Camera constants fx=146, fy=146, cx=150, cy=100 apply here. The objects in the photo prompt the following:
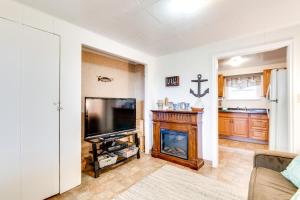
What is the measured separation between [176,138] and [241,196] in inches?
54.3

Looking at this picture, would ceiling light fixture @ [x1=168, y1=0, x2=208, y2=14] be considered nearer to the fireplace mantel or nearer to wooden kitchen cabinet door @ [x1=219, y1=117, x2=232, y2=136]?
the fireplace mantel

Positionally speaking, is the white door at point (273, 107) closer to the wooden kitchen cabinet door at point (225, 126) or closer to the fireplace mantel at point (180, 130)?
the fireplace mantel at point (180, 130)

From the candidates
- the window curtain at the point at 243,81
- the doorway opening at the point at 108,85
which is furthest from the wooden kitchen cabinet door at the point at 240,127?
the doorway opening at the point at 108,85

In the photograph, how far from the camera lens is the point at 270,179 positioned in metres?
1.33

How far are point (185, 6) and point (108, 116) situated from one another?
203 centimetres

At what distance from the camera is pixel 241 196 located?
1.82 metres

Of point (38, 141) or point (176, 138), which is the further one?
point (176, 138)

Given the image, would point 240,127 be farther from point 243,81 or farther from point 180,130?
point 180,130

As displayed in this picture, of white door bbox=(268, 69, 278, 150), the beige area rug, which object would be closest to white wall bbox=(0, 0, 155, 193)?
the beige area rug

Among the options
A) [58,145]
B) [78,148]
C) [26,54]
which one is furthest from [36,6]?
[78,148]

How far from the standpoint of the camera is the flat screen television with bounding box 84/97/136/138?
2.38 m

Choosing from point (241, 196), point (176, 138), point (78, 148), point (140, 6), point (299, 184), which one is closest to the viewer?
point (299, 184)

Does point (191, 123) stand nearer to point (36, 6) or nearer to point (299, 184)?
point (299, 184)

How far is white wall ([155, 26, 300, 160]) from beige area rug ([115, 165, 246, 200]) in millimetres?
787
